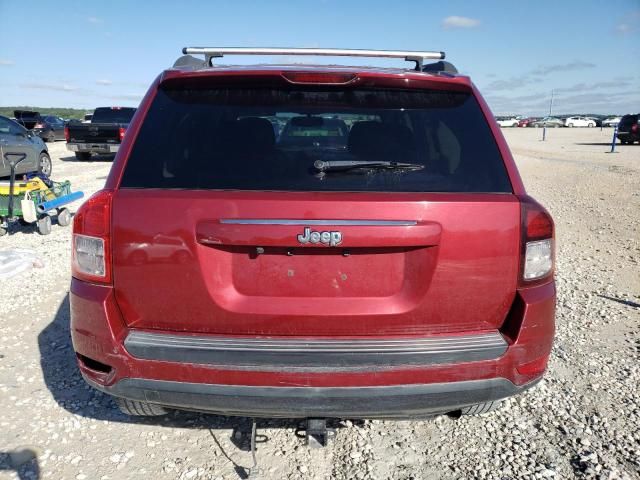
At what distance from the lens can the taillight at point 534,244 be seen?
2062mm

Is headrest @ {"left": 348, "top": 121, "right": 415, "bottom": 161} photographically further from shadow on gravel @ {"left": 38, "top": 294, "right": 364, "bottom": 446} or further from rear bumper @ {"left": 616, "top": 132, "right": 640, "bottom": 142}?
rear bumper @ {"left": 616, "top": 132, "right": 640, "bottom": 142}

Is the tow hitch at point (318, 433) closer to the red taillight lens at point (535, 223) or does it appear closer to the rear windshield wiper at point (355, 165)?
the rear windshield wiper at point (355, 165)

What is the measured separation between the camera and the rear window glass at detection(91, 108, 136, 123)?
1870 centimetres

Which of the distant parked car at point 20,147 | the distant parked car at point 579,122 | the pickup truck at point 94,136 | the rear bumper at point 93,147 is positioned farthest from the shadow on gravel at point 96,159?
the distant parked car at point 579,122

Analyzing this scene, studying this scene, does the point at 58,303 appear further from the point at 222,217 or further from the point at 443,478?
the point at 443,478

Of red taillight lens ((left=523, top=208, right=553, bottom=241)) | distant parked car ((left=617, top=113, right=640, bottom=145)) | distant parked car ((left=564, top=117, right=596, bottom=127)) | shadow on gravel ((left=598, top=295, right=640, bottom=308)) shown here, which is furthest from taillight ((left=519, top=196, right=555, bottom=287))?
distant parked car ((left=564, top=117, right=596, bottom=127))

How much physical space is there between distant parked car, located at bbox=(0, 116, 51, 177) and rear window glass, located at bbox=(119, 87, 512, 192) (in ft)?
31.1

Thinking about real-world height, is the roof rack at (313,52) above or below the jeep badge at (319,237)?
above

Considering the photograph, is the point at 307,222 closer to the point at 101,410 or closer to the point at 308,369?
the point at 308,369

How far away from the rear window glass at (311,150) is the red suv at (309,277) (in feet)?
0.03

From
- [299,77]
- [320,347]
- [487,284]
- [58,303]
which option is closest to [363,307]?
[320,347]

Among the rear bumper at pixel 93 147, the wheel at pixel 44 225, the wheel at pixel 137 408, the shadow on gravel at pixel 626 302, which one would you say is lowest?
the shadow on gravel at pixel 626 302

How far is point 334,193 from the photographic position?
6.51 ft

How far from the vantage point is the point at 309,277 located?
2010 mm
